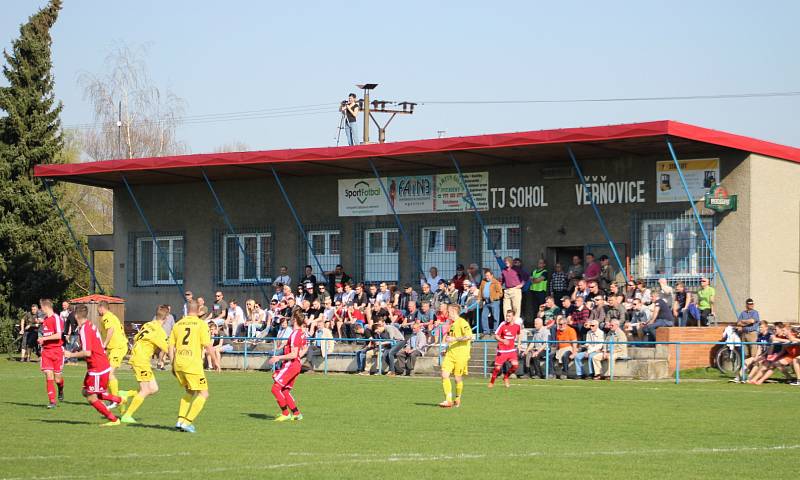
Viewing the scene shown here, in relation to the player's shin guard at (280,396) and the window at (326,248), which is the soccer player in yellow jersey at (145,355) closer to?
the player's shin guard at (280,396)

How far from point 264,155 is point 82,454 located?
67.8ft

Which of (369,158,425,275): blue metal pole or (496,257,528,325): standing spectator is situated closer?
(496,257,528,325): standing spectator

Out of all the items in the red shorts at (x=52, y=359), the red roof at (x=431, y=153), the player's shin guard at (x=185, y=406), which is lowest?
the player's shin guard at (x=185, y=406)

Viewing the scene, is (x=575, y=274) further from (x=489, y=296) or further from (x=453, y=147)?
(x=453, y=147)

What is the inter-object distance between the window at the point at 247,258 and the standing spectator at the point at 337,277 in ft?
9.19

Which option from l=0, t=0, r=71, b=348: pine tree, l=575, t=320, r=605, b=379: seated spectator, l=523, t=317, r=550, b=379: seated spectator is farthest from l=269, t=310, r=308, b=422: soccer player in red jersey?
l=0, t=0, r=71, b=348: pine tree

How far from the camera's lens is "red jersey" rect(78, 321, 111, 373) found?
1683 centimetres

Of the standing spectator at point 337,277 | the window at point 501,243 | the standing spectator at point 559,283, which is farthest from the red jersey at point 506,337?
the standing spectator at point 337,277

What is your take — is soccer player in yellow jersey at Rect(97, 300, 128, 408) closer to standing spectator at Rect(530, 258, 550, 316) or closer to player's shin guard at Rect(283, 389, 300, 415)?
player's shin guard at Rect(283, 389, 300, 415)

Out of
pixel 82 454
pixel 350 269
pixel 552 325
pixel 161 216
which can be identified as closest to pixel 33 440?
pixel 82 454

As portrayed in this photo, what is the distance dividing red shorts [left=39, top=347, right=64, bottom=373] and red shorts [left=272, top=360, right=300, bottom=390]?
4.34 metres

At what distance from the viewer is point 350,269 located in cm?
3406

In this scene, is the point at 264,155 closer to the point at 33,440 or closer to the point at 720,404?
the point at 720,404

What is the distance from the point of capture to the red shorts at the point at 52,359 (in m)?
18.6
